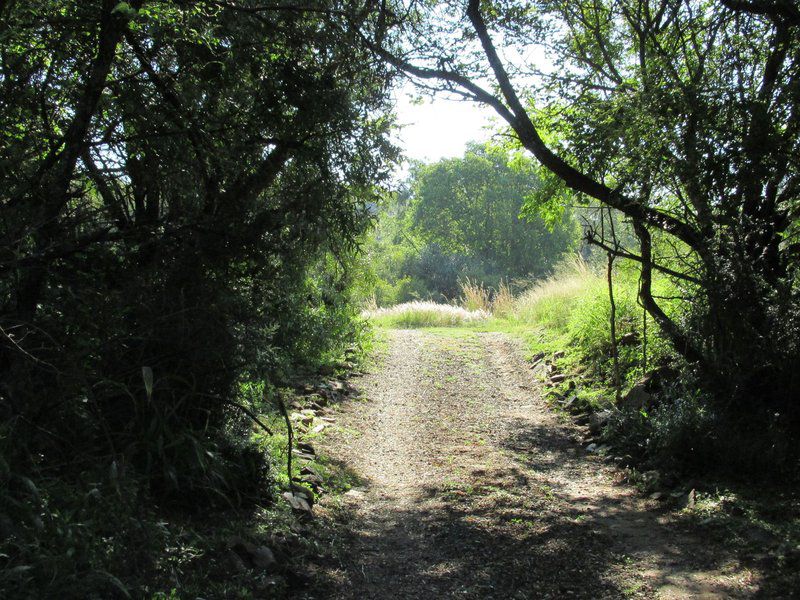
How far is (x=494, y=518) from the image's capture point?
5.31 metres

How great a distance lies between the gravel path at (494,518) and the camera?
4.14 meters

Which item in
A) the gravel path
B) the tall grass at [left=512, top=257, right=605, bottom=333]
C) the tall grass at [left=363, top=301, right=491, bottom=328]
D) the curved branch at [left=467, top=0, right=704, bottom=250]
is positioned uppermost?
the curved branch at [left=467, top=0, right=704, bottom=250]

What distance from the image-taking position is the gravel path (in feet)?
13.6

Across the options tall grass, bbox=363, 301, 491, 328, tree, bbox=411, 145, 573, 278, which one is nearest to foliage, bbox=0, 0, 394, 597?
tall grass, bbox=363, 301, 491, 328

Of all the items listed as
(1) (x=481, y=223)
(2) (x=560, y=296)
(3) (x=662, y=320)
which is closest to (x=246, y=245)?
(3) (x=662, y=320)

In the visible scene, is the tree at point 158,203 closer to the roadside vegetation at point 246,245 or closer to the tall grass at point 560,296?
the roadside vegetation at point 246,245

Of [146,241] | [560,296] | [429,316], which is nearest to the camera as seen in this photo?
[146,241]

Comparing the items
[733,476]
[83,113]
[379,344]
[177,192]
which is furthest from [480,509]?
[379,344]

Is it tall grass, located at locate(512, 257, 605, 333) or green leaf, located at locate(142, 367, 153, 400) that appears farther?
tall grass, located at locate(512, 257, 605, 333)

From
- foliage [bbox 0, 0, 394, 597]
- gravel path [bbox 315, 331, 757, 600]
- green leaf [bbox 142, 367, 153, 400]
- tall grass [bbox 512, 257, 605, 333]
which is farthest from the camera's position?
tall grass [bbox 512, 257, 605, 333]

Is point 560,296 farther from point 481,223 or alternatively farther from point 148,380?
point 481,223

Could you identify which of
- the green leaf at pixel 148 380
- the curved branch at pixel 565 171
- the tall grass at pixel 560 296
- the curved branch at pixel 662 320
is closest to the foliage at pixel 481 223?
the tall grass at pixel 560 296

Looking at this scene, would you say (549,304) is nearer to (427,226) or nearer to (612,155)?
(612,155)

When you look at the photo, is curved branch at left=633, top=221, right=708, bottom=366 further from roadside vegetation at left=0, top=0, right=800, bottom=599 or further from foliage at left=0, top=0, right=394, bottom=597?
foliage at left=0, top=0, right=394, bottom=597
